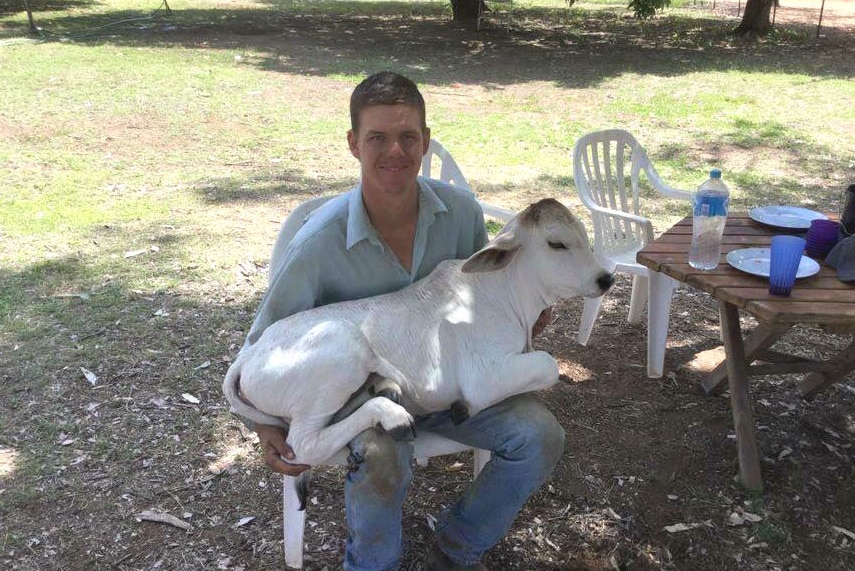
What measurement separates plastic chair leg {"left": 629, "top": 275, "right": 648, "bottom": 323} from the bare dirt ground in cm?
44

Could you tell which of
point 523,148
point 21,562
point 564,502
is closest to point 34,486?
point 21,562

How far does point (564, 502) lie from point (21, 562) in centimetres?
215

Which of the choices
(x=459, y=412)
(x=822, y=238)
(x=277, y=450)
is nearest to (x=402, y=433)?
(x=459, y=412)

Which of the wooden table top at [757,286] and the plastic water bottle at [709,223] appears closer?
the wooden table top at [757,286]

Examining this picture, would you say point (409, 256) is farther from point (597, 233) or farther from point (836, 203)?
point (836, 203)

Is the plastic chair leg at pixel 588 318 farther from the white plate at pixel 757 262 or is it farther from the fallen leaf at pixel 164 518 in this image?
the fallen leaf at pixel 164 518

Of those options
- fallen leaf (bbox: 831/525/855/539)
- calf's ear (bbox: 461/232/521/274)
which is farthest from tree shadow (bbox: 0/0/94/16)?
fallen leaf (bbox: 831/525/855/539)

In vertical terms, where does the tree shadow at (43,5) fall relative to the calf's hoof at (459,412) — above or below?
above

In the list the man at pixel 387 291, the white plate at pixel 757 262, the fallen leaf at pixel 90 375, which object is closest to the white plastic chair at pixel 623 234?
the white plate at pixel 757 262

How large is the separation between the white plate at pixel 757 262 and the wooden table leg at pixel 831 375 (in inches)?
32.6

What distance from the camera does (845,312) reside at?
107 inches

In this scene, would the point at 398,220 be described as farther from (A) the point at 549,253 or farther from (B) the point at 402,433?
(B) the point at 402,433

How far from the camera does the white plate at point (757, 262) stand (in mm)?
3039

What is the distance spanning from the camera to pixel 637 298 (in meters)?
4.89
